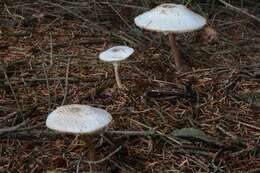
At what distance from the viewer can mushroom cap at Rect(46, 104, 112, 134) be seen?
2229mm

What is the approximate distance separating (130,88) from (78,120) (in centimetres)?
116

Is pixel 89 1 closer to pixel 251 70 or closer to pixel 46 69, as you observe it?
pixel 46 69

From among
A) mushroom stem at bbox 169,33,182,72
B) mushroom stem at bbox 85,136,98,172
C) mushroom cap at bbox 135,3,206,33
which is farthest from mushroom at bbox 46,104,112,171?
mushroom stem at bbox 169,33,182,72

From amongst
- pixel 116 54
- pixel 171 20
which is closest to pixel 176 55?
pixel 171 20

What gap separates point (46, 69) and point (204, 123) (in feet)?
4.40

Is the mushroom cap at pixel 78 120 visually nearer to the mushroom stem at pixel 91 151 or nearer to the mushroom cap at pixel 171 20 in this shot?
the mushroom stem at pixel 91 151

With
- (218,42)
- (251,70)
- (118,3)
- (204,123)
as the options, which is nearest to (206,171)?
(204,123)

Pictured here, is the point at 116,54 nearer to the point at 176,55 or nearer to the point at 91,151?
the point at 176,55

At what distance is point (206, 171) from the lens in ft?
8.27

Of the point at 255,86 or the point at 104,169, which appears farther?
the point at 255,86

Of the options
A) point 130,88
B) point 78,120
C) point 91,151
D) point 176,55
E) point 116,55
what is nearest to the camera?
point 78,120

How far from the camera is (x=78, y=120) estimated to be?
2.27 metres

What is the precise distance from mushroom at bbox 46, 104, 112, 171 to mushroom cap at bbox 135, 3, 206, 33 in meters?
1.02

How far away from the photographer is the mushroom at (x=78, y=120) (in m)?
2.23
